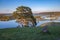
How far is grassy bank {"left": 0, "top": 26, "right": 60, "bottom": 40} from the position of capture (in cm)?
202

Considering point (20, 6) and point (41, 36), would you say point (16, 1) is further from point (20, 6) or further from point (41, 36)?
point (41, 36)

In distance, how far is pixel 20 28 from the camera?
2090 mm

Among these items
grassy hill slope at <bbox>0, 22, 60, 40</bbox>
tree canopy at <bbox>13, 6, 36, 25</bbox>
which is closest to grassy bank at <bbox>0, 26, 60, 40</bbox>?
grassy hill slope at <bbox>0, 22, 60, 40</bbox>

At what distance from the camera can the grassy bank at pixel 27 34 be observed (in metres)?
2.02

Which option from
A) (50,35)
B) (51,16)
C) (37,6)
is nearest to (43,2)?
(37,6)

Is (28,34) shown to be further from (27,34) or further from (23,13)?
(23,13)

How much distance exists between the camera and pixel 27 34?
205 centimetres

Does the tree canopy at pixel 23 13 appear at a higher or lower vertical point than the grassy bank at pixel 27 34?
higher

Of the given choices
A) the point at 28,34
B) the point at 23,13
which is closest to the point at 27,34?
the point at 28,34

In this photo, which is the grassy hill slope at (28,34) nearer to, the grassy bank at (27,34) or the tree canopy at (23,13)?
the grassy bank at (27,34)

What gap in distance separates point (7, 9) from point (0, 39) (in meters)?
0.55

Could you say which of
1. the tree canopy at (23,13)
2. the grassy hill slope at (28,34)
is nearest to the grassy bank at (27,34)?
the grassy hill slope at (28,34)

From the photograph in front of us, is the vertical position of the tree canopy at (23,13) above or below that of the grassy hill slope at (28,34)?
above

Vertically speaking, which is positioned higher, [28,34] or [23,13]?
[23,13]
